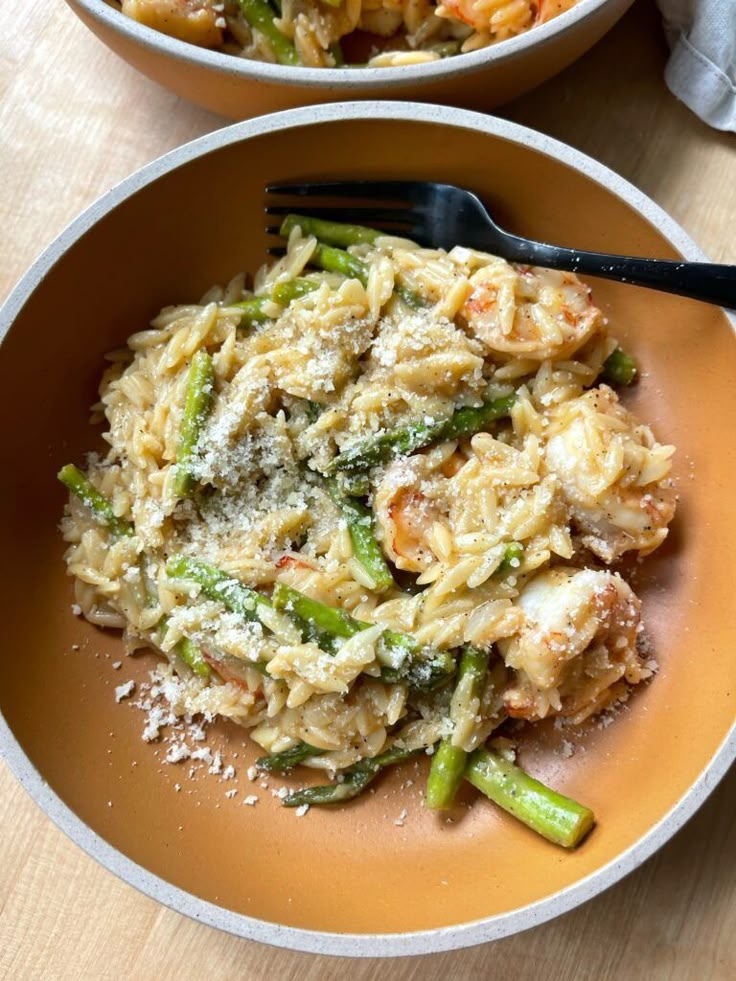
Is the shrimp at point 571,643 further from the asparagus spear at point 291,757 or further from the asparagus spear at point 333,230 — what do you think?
the asparagus spear at point 333,230

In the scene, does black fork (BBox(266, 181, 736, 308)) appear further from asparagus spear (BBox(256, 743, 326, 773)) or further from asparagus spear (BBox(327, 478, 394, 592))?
asparagus spear (BBox(256, 743, 326, 773))

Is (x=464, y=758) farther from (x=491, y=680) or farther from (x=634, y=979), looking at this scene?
(x=634, y=979)

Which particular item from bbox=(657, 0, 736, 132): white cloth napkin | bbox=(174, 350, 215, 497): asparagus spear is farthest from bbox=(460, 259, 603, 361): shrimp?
bbox=(657, 0, 736, 132): white cloth napkin

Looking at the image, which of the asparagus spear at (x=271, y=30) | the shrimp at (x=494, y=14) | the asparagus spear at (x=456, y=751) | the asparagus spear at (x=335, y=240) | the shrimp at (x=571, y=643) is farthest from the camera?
the asparagus spear at (x=271, y=30)

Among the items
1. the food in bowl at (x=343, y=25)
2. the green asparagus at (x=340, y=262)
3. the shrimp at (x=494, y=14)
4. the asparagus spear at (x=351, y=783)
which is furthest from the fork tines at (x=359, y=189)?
the asparagus spear at (x=351, y=783)

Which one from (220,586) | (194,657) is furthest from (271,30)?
(194,657)

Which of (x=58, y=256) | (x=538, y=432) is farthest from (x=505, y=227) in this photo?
(x=58, y=256)
